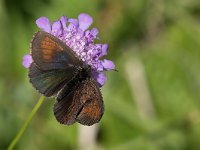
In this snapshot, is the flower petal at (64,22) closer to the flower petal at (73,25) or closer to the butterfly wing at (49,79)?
the flower petal at (73,25)

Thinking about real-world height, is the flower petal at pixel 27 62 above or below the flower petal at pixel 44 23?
below

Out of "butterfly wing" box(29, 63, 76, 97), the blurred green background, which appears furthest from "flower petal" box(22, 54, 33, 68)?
the blurred green background

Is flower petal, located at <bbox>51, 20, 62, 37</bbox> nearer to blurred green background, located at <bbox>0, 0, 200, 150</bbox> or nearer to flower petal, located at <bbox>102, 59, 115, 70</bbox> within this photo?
flower petal, located at <bbox>102, 59, 115, 70</bbox>

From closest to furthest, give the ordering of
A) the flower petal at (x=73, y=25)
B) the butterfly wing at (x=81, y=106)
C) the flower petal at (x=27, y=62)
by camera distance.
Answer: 1. the butterfly wing at (x=81, y=106)
2. the flower petal at (x=27, y=62)
3. the flower petal at (x=73, y=25)


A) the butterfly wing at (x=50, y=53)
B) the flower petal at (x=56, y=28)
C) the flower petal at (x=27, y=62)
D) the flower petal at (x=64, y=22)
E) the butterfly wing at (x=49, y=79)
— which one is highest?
the flower petal at (x=64, y=22)

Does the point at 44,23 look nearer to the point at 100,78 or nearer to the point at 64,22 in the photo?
the point at 64,22

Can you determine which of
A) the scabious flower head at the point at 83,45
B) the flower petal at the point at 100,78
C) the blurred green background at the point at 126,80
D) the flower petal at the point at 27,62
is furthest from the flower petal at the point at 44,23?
the blurred green background at the point at 126,80
